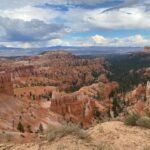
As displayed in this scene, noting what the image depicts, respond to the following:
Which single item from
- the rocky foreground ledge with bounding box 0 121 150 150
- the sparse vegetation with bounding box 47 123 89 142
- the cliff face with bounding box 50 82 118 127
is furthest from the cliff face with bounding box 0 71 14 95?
the sparse vegetation with bounding box 47 123 89 142

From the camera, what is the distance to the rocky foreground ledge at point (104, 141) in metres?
12.1

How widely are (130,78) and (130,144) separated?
5910 inches

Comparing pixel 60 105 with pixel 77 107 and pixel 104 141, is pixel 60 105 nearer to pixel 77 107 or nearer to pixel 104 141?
pixel 77 107

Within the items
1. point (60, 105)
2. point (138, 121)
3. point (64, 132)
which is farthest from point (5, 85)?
point (64, 132)

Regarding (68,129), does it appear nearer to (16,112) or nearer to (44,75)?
(16,112)

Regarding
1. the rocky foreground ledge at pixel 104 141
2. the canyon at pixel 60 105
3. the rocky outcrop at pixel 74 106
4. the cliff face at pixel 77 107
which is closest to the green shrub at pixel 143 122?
the rocky foreground ledge at pixel 104 141

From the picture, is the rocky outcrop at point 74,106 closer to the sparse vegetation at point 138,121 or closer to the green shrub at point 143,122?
the sparse vegetation at point 138,121

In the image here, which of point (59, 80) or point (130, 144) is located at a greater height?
point (130, 144)

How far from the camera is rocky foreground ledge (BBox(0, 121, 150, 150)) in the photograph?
478 inches

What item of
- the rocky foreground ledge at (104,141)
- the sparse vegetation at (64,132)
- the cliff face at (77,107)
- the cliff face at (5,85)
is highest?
the sparse vegetation at (64,132)

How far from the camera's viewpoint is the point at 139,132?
48.2 feet

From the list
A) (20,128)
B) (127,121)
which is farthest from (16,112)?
(127,121)

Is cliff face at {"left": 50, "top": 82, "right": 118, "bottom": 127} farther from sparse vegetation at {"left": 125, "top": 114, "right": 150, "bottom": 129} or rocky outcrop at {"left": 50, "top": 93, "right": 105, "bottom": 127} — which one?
sparse vegetation at {"left": 125, "top": 114, "right": 150, "bottom": 129}

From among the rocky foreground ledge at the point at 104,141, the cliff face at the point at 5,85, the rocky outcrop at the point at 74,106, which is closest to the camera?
the rocky foreground ledge at the point at 104,141
